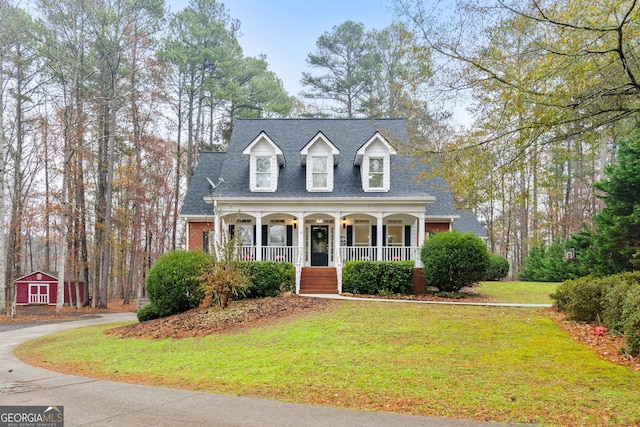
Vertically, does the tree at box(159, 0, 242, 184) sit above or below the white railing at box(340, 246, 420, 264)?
above

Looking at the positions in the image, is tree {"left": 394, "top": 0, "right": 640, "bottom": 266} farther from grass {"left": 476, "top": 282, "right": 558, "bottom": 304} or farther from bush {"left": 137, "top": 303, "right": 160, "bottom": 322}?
bush {"left": 137, "top": 303, "right": 160, "bottom": 322}

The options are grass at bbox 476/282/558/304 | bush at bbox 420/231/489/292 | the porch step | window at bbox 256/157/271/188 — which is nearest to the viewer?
grass at bbox 476/282/558/304

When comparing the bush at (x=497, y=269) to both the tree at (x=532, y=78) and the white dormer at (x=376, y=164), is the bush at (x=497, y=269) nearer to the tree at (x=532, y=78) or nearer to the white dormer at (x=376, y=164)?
the white dormer at (x=376, y=164)

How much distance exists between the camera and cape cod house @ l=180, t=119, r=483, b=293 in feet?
61.0

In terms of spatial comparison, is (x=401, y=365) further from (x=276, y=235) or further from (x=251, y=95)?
(x=251, y=95)

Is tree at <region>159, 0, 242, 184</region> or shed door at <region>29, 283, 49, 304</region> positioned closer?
shed door at <region>29, 283, 49, 304</region>

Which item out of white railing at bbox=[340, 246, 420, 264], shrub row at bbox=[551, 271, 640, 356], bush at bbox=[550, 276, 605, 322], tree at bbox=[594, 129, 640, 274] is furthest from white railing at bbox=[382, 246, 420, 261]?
bush at bbox=[550, 276, 605, 322]

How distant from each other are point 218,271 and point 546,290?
13852 millimetres

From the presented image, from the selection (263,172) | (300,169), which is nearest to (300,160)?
(300,169)

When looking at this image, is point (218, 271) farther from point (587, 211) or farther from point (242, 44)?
point (587, 211)

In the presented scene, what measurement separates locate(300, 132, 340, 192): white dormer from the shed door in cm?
1622

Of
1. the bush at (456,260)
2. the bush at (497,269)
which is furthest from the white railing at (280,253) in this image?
the bush at (497,269)

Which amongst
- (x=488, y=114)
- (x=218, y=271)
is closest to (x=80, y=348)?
(x=218, y=271)

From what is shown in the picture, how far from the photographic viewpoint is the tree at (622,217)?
53.1ft
